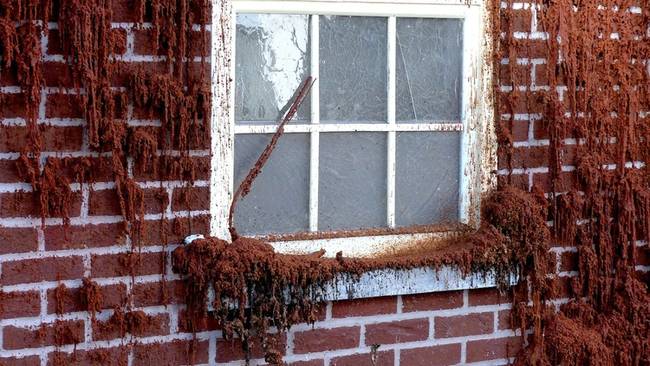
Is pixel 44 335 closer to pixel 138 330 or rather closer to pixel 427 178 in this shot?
pixel 138 330

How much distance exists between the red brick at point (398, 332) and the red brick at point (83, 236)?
0.98 m

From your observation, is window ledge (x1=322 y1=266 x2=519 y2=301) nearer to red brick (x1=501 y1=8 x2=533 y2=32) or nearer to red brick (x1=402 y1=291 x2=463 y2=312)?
red brick (x1=402 y1=291 x2=463 y2=312)

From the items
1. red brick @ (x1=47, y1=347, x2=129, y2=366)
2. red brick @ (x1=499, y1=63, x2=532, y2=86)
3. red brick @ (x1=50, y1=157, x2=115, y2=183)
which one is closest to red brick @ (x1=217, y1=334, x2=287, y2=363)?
red brick @ (x1=47, y1=347, x2=129, y2=366)

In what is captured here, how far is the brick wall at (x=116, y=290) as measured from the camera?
281 centimetres

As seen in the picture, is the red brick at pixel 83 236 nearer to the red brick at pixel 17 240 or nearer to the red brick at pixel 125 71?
the red brick at pixel 17 240

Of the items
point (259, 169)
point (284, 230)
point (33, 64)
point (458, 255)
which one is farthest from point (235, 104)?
point (458, 255)

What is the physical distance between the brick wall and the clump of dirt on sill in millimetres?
75


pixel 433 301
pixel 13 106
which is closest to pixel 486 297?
pixel 433 301

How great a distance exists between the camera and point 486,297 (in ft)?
11.5

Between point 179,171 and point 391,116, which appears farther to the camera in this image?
point 391,116

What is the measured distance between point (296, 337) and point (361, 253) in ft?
1.28

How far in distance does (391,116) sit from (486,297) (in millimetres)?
792

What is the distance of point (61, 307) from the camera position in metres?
2.88

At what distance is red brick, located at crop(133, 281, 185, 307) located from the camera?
2992 mm
